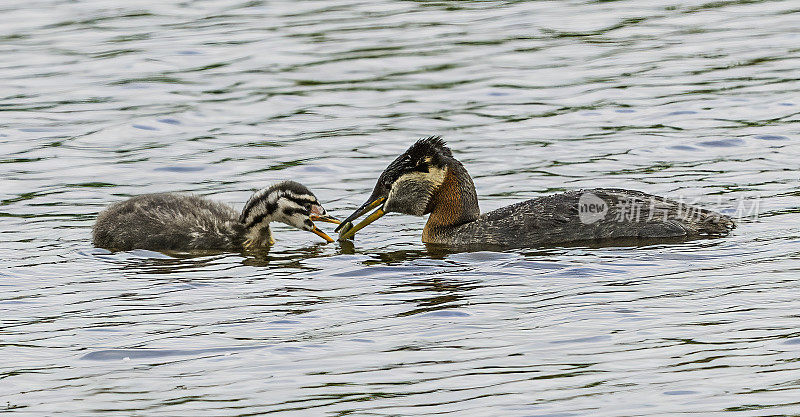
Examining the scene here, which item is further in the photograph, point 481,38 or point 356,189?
point 481,38

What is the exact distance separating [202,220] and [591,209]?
3279mm

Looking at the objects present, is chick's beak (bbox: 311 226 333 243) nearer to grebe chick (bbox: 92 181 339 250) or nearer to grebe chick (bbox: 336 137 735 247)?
grebe chick (bbox: 92 181 339 250)

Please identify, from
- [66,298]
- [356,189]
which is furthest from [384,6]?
[66,298]

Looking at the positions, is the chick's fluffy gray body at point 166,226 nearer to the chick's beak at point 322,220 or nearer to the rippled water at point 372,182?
the rippled water at point 372,182

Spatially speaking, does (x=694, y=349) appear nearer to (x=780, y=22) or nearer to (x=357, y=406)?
(x=357, y=406)

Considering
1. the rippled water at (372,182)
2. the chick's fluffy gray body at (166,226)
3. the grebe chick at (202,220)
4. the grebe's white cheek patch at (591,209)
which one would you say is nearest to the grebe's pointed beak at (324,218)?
the grebe chick at (202,220)

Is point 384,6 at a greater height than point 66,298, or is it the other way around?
point 384,6

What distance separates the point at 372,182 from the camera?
14188 mm

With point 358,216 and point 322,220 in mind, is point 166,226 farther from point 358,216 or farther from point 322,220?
point 358,216

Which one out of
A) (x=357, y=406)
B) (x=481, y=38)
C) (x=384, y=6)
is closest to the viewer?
(x=357, y=406)

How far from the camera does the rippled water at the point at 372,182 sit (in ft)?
25.9

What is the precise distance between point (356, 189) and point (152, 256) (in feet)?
8.47

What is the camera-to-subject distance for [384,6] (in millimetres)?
21719

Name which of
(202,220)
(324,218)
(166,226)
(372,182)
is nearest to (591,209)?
(324,218)
